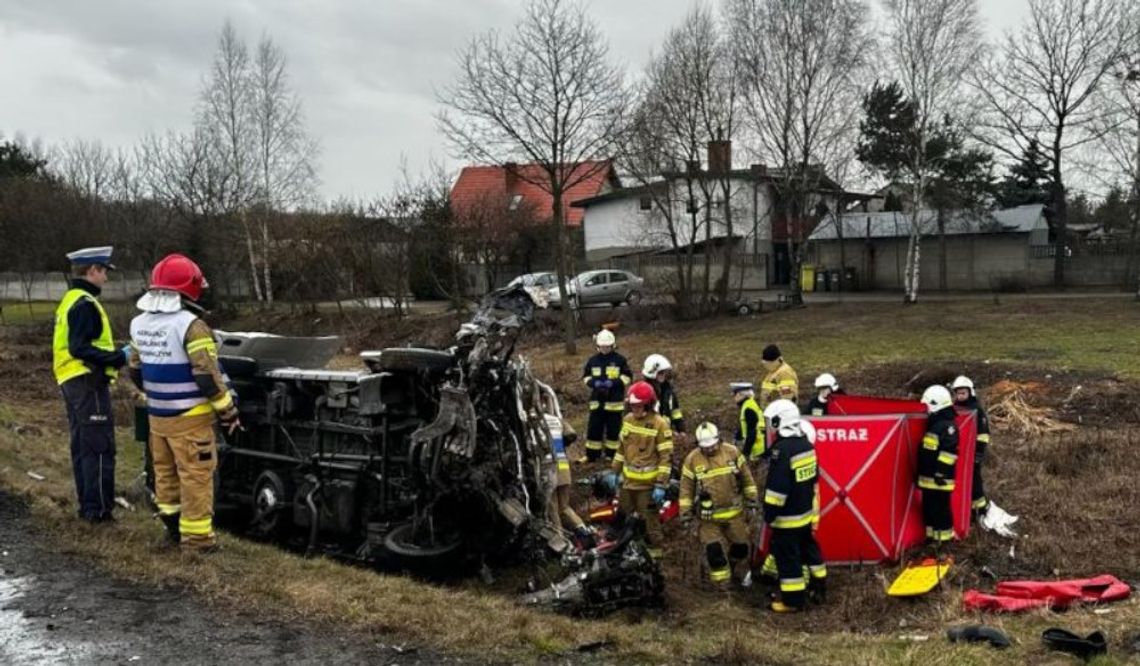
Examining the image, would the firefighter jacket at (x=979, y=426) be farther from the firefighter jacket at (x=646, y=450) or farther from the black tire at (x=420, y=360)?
the black tire at (x=420, y=360)

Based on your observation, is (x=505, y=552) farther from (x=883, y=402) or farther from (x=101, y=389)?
(x=883, y=402)

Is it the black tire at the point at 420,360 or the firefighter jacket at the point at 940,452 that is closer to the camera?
the black tire at the point at 420,360

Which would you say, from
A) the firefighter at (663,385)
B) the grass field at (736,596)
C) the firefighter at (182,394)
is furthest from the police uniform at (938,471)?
the firefighter at (182,394)

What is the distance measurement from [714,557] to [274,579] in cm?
Answer: 320

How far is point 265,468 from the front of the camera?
7652 millimetres

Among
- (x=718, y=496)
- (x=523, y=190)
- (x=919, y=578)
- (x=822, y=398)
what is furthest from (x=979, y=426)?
(x=523, y=190)

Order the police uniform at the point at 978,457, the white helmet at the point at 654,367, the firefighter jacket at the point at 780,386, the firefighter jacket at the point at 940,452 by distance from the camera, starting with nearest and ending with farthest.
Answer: the firefighter jacket at the point at 940,452
the police uniform at the point at 978,457
the firefighter jacket at the point at 780,386
the white helmet at the point at 654,367

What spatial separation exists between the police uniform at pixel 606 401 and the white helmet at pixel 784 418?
4.49 meters

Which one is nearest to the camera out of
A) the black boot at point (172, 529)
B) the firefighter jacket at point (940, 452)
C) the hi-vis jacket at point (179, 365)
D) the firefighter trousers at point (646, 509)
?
the hi-vis jacket at point (179, 365)

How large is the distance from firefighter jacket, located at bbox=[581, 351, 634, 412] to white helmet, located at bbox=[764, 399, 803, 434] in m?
4.48

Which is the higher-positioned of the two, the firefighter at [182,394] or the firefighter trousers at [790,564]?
the firefighter at [182,394]

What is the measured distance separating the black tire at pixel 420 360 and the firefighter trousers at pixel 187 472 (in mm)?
1277

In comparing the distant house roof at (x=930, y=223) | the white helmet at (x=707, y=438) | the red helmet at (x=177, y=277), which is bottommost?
→ the white helmet at (x=707, y=438)

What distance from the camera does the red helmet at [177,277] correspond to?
18.4ft
